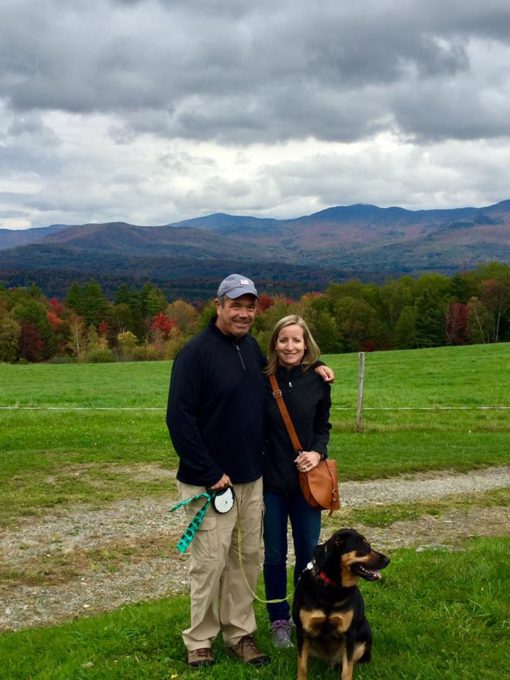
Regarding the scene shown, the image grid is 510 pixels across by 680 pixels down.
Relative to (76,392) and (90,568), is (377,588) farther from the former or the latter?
(76,392)

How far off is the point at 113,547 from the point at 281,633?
366 centimetres

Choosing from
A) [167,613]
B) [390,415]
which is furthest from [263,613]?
[390,415]

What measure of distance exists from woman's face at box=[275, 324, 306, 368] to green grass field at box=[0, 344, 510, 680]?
2316 mm

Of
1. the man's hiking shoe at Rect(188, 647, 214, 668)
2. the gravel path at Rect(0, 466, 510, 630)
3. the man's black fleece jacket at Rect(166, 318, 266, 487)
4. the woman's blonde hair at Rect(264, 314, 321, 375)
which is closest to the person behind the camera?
the man's black fleece jacket at Rect(166, 318, 266, 487)

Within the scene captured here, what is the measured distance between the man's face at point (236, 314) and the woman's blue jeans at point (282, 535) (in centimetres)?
135

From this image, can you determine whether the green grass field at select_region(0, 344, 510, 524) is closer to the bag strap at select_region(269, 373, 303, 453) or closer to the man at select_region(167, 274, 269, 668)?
the man at select_region(167, 274, 269, 668)

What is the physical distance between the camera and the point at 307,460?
16.0ft

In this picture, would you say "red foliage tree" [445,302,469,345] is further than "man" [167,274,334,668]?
Yes

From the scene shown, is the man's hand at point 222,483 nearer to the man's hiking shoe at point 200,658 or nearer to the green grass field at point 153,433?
the man's hiking shoe at point 200,658

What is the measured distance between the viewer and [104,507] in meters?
10.0

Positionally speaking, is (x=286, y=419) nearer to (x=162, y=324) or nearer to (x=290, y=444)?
(x=290, y=444)

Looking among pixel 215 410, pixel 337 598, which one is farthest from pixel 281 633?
pixel 215 410

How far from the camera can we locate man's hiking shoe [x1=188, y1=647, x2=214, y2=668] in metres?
4.82

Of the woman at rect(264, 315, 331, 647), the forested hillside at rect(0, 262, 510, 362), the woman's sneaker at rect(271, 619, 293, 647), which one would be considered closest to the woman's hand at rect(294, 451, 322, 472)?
the woman at rect(264, 315, 331, 647)
